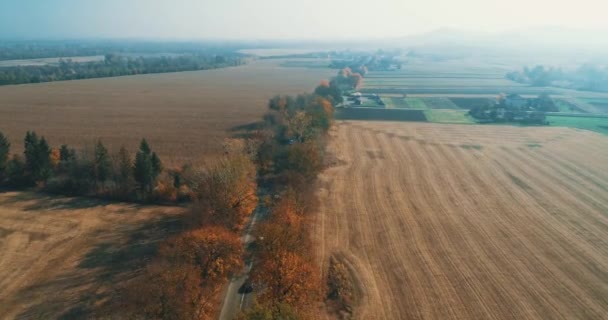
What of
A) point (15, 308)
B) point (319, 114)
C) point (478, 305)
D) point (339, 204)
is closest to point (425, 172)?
point (339, 204)

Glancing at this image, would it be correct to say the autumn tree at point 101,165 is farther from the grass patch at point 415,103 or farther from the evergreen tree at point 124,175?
the grass patch at point 415,103

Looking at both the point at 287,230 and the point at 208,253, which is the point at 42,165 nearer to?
the point at 208,253

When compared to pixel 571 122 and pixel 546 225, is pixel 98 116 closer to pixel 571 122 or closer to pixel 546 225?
pixel 546 225

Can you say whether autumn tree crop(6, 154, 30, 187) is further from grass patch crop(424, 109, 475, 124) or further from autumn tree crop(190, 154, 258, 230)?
grass patch crop(424, 109, 475, 124)

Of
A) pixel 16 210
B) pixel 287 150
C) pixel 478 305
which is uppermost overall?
pixel 287 150

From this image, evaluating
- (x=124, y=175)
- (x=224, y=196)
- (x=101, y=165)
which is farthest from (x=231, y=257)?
(x=101, y=165)

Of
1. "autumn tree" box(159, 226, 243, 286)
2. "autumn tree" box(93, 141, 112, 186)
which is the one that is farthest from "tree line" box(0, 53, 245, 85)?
"autumn tree" box(159, 226, 243, 286)
